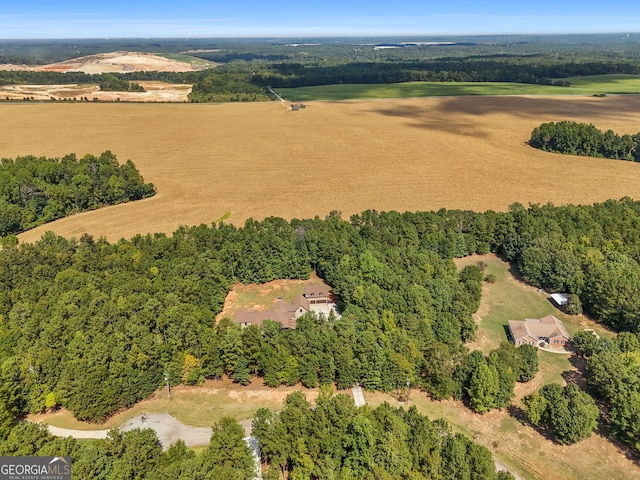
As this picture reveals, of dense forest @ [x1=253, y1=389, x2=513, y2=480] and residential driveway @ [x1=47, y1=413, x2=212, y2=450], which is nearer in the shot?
dense forest @ [x1=253, y1=389, x2=513, y2=480]

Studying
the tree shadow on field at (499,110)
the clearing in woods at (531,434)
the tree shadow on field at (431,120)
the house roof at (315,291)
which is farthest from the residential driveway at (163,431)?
the tree shadow on field at (499,110)

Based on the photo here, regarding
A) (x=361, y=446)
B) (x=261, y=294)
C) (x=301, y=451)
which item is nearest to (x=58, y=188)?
(x=261, y=294)

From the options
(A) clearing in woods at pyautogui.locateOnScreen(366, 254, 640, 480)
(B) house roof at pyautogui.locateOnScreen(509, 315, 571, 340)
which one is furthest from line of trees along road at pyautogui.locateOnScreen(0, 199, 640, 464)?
(B) house roof at pyautogui.locateOnScreen(509, 315, 571, 340)

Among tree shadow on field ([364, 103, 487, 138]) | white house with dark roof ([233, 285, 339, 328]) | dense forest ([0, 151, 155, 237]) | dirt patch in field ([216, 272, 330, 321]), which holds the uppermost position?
tree shadow on field ([364, 103, 487, 138])

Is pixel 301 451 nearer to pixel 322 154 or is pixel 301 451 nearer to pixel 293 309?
pixel 293 309

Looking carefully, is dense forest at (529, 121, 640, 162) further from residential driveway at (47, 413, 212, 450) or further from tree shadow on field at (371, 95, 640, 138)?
residential driveway at (47, 413, 212, 450)

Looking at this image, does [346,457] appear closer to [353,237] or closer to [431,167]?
[353,237]

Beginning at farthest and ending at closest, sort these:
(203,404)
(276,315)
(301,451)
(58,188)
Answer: (58,188), (276,315), (203,404), (301,451)
